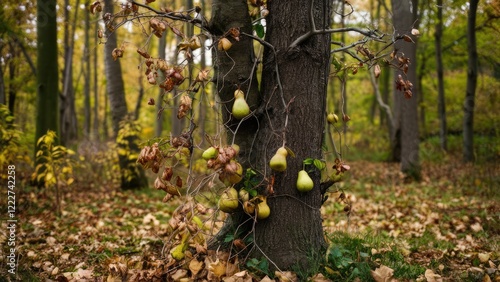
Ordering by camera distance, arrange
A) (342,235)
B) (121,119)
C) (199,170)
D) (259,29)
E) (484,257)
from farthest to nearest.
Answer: (199,170) < (121,119) < (342,235) < (484,257) < (259,29)

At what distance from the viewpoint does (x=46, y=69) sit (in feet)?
25.7

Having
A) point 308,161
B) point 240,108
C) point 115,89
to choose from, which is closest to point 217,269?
point 308,161

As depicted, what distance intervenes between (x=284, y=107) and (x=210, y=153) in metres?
0.71

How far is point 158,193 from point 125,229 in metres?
3.40

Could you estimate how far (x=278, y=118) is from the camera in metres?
2.93

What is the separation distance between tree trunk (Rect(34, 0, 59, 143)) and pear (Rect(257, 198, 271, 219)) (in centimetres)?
627

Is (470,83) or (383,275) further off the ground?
(470,83)

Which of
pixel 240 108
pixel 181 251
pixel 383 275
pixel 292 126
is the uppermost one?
pixel 240 108

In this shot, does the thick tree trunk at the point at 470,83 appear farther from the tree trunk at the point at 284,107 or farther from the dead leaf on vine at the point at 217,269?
the dead leaf on vine at the point at 217,269

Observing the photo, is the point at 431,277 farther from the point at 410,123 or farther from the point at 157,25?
the point at 410,123

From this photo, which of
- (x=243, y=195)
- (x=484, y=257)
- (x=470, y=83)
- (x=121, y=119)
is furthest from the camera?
(x=470, y=83)

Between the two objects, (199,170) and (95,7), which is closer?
(95,7)

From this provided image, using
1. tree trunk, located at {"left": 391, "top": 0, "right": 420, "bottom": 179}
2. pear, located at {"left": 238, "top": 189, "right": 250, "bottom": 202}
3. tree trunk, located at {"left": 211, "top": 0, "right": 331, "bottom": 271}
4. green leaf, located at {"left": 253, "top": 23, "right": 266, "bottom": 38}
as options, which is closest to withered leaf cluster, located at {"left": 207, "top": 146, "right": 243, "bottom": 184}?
pear, located at {"left": 238, "top": 189, "right": 250, "bottom": 202}

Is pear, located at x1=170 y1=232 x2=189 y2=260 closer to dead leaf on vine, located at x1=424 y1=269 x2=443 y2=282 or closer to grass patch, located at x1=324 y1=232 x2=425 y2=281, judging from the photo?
grass patch, located at x1=324 y1=232 x2=425 y2=281
